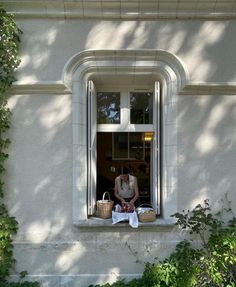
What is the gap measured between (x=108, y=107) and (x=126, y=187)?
1.22 meters

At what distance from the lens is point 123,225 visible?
4688 millimetres

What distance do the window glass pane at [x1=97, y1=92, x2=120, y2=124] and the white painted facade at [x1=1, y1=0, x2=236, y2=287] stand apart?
1.65ft

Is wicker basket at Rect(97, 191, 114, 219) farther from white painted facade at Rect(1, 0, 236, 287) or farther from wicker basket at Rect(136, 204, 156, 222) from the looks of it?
wicker basket at Rect(136, 204, 156, 222)

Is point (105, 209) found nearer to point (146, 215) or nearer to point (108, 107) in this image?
point (146, 215)

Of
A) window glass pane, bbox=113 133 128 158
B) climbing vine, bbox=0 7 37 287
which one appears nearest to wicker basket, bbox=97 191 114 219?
climbing vine, bbox=0 7 37 287

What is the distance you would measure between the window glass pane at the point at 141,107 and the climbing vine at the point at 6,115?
172 cm

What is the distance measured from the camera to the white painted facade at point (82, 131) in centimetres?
470

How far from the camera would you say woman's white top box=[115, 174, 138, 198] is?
16.8 feet

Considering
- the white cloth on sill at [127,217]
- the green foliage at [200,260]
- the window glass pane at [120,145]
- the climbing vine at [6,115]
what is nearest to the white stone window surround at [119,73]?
the white cloth on sill at [127,217]

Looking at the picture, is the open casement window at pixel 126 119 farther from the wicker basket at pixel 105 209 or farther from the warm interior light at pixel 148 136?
the wicker basket at pixel 105 209

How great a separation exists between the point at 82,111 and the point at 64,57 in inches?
30.0

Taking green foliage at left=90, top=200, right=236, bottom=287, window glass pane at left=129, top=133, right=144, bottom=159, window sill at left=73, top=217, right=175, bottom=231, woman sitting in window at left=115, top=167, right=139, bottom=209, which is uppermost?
window glass pane at left=129, top=133, right=144, bottom=159

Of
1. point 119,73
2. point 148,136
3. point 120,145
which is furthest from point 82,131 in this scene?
point 120,145

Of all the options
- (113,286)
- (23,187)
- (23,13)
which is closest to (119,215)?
(113,286)
